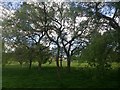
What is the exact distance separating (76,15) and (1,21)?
7.98ft

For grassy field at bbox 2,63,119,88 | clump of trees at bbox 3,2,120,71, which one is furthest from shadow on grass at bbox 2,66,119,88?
clump of trees at bbox 3,2,120,71

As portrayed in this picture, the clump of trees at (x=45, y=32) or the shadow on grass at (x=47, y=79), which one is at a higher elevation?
the clump of trees at (x=45, y=32)

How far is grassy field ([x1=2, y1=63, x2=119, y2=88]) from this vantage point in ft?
26.7

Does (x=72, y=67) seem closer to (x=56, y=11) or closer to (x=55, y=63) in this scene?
(x=55, y=63)

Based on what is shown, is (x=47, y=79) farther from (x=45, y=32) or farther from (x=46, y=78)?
(x=45, y=32)

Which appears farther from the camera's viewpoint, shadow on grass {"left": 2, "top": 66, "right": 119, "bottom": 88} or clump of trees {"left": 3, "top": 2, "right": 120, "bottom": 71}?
shadow on grass {"left": 2, "top": 66, "right": 119, "bottom": 88}

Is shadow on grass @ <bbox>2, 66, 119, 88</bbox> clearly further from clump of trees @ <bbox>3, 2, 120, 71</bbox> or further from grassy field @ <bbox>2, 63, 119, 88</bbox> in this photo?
clump of trees @ <bbox>3, 2, 120, 71</bbox>

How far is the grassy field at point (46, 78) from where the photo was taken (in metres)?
8.14

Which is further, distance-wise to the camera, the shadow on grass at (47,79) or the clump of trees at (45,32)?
the shadow on grass at (47,79)

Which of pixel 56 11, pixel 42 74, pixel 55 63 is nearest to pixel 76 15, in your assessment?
pixel 56 11

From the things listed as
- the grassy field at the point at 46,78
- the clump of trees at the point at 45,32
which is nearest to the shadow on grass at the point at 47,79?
the grassy field at the point at 46,78

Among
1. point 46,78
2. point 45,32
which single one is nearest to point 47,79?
point 46,78

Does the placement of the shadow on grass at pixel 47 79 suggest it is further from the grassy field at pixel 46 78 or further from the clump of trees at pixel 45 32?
the clump of trees at pixel 45 32

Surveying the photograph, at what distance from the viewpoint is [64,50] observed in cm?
840
